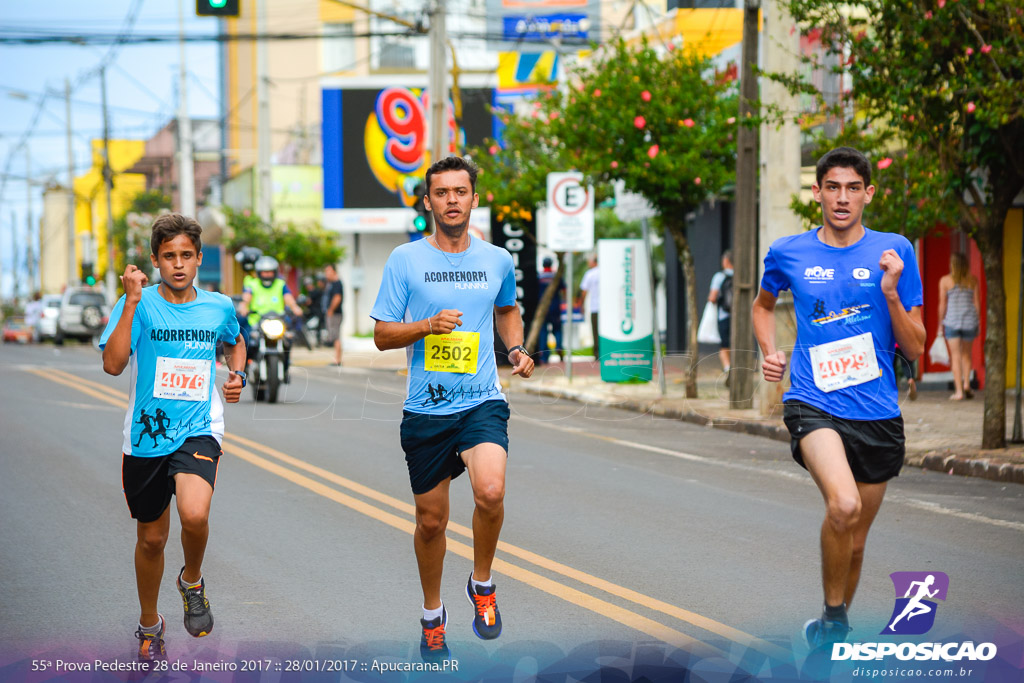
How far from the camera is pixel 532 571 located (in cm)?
744

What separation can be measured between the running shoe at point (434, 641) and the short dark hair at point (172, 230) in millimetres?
1857

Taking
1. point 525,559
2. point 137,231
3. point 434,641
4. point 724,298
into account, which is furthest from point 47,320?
point 434,641

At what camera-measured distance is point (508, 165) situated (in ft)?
83.8

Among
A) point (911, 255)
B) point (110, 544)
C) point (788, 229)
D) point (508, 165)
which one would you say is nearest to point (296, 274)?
point (508, 165)

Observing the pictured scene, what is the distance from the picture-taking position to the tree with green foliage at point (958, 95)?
1142 centimetres

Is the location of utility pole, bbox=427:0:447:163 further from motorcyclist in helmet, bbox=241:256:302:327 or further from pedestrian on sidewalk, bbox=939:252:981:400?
pedestrian on sidewalk, bbox=939:252:981:400

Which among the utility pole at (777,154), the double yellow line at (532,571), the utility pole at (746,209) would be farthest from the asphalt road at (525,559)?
the utility pole at (746,209)

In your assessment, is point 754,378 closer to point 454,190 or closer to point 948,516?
point 948,516

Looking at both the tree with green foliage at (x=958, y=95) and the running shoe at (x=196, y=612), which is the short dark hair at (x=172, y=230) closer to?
the running shoe at (x=196, y=612)

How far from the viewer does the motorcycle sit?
55.5 ft

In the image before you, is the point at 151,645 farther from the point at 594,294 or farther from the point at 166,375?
the point at 594,294

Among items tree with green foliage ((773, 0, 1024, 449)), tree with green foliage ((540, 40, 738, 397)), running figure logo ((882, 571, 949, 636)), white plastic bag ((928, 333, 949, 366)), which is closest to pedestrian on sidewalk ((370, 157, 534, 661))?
running figure logo ((882, 571, 949, 636))

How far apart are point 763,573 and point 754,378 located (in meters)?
10.7

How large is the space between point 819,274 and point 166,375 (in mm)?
2781
